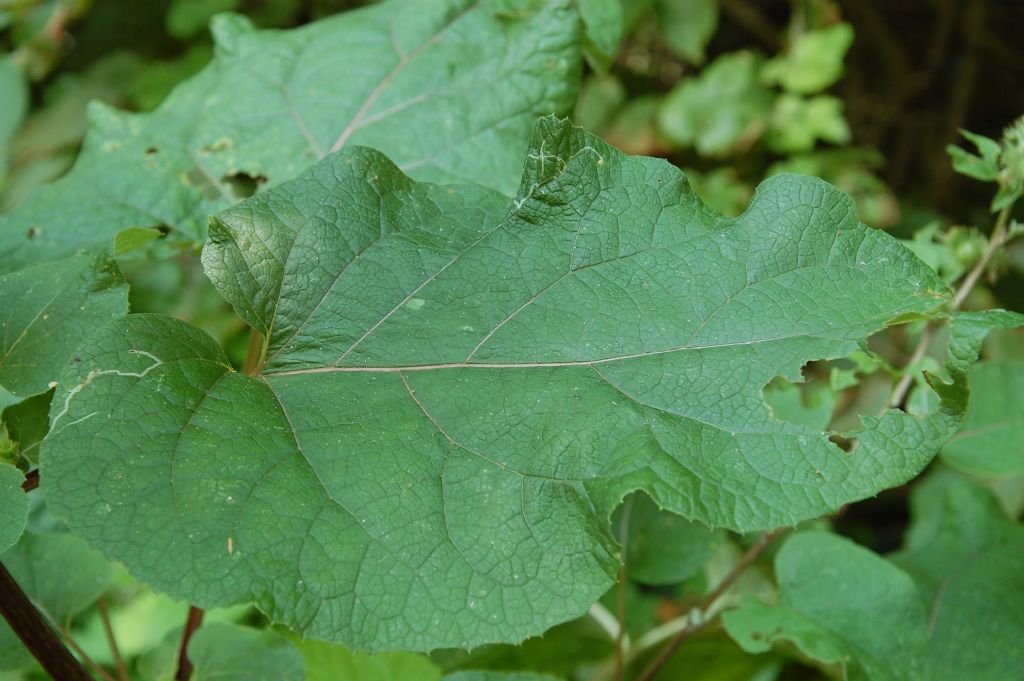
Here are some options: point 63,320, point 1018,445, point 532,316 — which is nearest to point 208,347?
point 63,320

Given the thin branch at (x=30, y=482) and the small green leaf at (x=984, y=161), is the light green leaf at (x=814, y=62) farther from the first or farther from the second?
the thin branch at (x=30, y=482)

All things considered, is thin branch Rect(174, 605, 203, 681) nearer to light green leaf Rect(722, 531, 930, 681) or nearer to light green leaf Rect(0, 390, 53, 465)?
light green leaf Rect(0, 390, 53, 465)

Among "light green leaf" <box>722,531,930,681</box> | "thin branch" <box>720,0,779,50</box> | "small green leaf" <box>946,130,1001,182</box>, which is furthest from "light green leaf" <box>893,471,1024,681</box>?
"thin branch" <box>720,0,779,50</box>

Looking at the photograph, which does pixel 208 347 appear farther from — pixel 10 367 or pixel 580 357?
pixel 580 357

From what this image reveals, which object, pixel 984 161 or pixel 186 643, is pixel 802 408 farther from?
pixel 186 643

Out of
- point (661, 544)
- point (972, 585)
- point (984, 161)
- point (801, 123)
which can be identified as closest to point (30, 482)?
point (661, 544)

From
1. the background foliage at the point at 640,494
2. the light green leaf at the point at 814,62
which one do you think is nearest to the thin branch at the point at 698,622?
the background foliage at the point at 640,494
